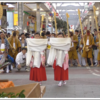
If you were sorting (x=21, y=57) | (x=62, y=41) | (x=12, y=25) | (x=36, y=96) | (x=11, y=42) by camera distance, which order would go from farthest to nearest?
(x=12, y=25) < (x=11, y=42) < (x=21, y=57) < (x=62, y=41) < (x=36, y=96)

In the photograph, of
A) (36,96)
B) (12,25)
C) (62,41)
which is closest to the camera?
(36,96)

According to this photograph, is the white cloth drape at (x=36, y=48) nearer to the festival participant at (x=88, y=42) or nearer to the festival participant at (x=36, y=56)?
the festival participant at (x=36, y=56)

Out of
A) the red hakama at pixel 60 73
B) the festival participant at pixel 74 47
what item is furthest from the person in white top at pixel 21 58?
the red hakama at pixel 60 73

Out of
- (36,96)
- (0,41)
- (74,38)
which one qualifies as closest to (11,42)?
(0,41)

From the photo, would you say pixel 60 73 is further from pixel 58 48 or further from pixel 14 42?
pixel 14 42

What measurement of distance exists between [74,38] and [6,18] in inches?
475

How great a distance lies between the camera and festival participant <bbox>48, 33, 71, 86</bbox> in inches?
279

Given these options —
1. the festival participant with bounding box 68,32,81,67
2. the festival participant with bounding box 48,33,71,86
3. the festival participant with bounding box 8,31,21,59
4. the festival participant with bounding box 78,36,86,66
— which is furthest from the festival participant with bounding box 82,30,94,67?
the festival participant with bounding box 48,33,71,86

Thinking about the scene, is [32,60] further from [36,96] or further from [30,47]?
[36,96]

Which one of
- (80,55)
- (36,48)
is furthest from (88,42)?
(36,48)

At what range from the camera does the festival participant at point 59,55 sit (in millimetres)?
7086

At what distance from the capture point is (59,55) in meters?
7.14

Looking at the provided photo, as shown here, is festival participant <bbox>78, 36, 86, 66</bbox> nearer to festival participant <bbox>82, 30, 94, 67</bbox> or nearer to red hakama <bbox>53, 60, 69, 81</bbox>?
festival participant <bbox>82, 30, 94, 67</bbox>

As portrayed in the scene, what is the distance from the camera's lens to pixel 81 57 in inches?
491
